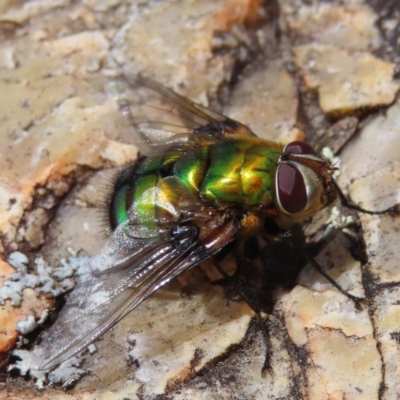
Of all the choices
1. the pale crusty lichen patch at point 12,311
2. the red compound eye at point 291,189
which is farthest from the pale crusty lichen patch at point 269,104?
the pale crusty lichen patch at point 12,311

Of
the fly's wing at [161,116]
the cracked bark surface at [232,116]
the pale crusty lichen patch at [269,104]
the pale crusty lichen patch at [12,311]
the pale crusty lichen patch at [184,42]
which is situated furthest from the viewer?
the pale crusty lichen patch at [184,42]

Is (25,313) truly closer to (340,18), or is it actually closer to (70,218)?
(70,218)

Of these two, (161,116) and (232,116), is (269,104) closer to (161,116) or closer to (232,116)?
(232,116)

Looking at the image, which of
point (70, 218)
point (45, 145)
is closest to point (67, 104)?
point (45, 145)

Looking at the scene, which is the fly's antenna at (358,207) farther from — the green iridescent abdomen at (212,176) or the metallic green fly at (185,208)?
the green iridescent abdomen at (212,176)

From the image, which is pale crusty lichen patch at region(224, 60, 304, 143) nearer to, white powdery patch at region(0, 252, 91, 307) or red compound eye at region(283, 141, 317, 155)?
red compound eye at region(283, 141, 317, 155)

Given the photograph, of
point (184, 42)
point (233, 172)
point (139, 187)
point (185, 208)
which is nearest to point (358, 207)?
point (233, 172)

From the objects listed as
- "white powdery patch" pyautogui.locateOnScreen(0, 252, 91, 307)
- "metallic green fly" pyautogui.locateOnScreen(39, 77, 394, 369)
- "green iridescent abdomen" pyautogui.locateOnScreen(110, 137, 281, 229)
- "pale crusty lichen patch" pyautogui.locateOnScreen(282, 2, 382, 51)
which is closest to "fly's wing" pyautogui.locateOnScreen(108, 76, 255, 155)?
"metallic green fly" pyautogui.locateOnScreen(39, 77, 394, 369)
